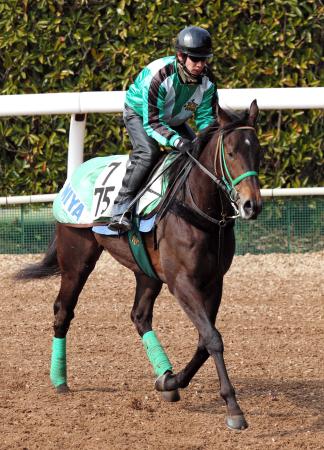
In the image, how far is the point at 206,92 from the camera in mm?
6270

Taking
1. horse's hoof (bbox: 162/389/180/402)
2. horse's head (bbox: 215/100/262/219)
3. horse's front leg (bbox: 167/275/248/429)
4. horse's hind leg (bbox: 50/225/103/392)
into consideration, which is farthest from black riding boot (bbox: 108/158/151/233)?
horse's hoof (bbox: 162/389/180/402)

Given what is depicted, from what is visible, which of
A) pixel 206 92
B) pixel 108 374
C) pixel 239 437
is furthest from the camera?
pixel 108 374

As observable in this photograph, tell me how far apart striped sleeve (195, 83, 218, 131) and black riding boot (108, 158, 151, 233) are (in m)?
0.43

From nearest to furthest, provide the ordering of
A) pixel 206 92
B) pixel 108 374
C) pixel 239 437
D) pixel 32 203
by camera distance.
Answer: pixel 239 437
pixel 206 92
pixel 108 374
pixel 32 203

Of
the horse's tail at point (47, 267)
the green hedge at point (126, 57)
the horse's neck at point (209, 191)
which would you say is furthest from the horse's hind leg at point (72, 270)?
the green hedge at point (126, 57)

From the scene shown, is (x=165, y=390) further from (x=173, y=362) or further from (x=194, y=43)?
(x=194, y=43)

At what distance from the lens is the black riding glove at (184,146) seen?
599 cm

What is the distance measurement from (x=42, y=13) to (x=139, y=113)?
3644mm

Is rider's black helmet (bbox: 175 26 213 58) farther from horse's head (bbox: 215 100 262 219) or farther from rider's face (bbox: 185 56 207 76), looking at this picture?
horse's head (bbox: 215 100 262 219)

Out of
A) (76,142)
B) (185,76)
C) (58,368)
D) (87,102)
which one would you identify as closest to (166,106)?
(185,76)

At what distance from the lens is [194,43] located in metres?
5.88

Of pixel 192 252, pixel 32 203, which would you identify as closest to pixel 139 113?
pixel 192 252

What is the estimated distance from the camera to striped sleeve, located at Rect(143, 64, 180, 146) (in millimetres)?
6055

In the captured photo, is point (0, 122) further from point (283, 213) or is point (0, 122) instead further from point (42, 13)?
point (283, 213)
